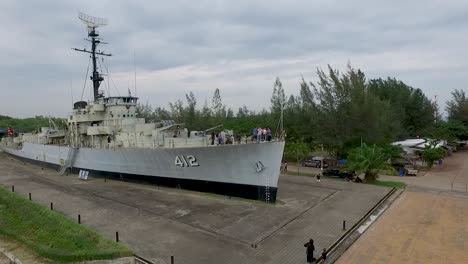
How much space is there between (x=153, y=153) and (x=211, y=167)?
3880 mm

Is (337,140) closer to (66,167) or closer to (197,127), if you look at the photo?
(197,127)

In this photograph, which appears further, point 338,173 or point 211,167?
point 338,173

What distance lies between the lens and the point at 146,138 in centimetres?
2105

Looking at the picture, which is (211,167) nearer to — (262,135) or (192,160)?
(192,160)

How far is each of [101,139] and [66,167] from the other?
16.1 feet

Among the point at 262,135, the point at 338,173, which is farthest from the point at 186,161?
the point at 338,173

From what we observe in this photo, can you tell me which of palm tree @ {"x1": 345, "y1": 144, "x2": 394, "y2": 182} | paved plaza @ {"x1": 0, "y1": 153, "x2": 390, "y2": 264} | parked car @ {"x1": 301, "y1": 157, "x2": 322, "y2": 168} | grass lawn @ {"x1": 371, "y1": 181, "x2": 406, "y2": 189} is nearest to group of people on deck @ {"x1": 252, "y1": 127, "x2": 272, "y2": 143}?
paved plaza @ {"x1": 0, "y1": 153, "x2": 390, "y2": 264}

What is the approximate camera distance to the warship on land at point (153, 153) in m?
16.5

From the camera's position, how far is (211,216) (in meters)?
14.6

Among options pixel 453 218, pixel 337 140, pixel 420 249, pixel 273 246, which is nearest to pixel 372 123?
pixel 337 140

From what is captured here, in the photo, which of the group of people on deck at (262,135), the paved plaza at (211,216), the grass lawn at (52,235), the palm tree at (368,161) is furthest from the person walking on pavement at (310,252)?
the palm tree at (368,161)

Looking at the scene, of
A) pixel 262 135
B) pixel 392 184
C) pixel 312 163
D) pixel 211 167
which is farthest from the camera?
pixel 312 163

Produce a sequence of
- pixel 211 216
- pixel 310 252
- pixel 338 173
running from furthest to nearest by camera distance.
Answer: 1. pixel 338 173
2. pixel 211 216
3. pixel 310 252

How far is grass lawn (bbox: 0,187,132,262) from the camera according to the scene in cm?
1063
